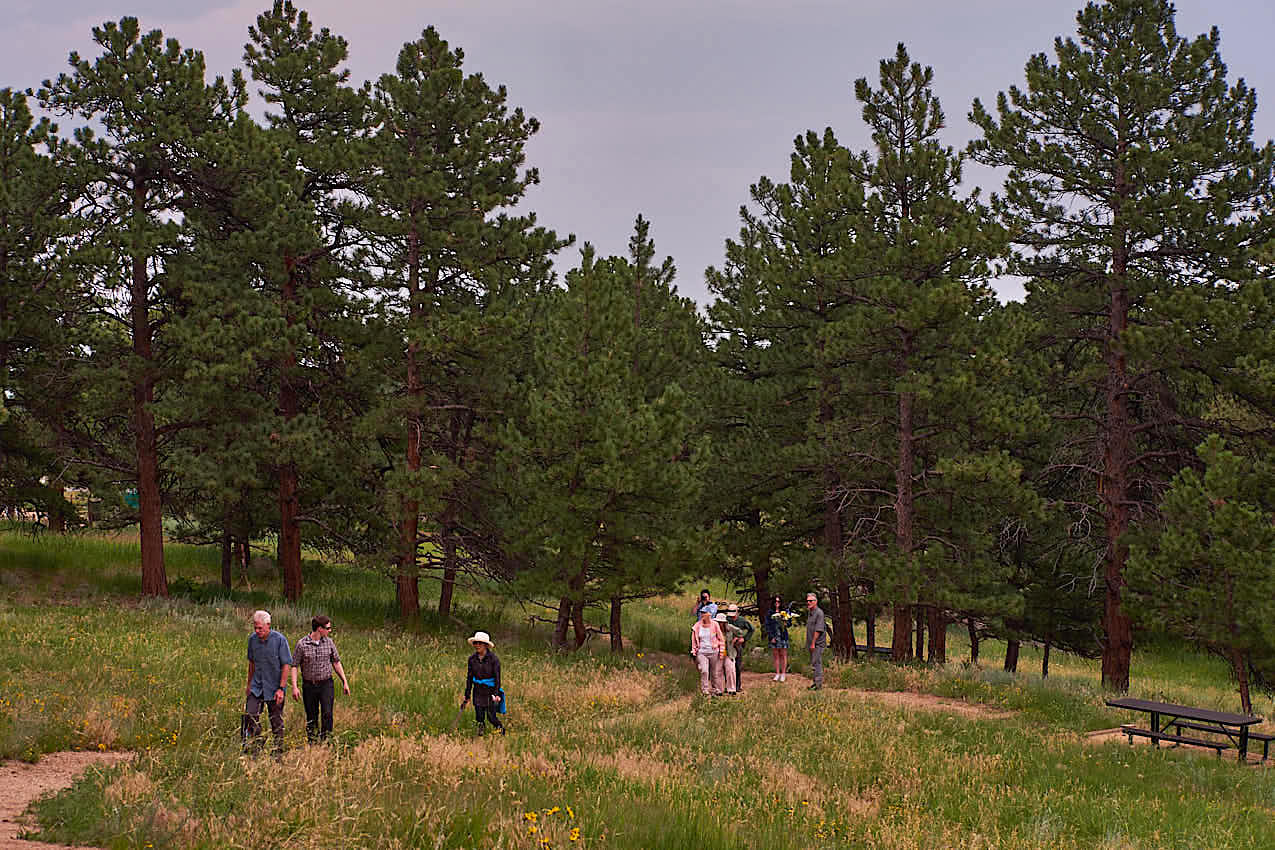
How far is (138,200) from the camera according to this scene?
23172 mm

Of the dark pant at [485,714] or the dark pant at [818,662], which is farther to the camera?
the dark pant at [818,662]

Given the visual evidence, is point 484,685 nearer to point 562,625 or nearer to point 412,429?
point 562,625

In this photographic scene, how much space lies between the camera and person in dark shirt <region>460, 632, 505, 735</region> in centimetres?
1337

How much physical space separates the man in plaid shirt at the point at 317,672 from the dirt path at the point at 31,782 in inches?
78.6

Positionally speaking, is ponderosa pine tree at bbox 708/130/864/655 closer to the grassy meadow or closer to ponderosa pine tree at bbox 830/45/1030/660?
ponderosa pine tree at bbox 830/45/1030/660

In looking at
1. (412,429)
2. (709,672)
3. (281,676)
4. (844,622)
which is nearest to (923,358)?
(844,622)

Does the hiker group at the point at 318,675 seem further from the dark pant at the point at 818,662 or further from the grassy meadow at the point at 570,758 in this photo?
the dark pant at the point at 818,662

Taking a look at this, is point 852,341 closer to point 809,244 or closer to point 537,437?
point 809,244

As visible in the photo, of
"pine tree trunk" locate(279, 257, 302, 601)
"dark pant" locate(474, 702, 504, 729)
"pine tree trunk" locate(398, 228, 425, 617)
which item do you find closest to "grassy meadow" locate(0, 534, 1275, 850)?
"dark pant" locate(474, 702, 504, 729)

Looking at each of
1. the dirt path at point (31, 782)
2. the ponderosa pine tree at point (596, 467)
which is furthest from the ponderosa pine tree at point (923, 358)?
the dirt path at point (31, 782)

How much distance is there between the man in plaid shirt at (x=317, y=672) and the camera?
11773 millimetres

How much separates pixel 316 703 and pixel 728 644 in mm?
9958

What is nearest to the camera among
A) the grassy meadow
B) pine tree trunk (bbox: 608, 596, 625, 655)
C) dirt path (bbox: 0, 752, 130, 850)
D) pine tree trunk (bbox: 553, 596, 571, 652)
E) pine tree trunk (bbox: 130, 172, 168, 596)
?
dirt path (bbox: 0, 752, 130, 850)

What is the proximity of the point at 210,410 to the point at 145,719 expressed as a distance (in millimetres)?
12866
